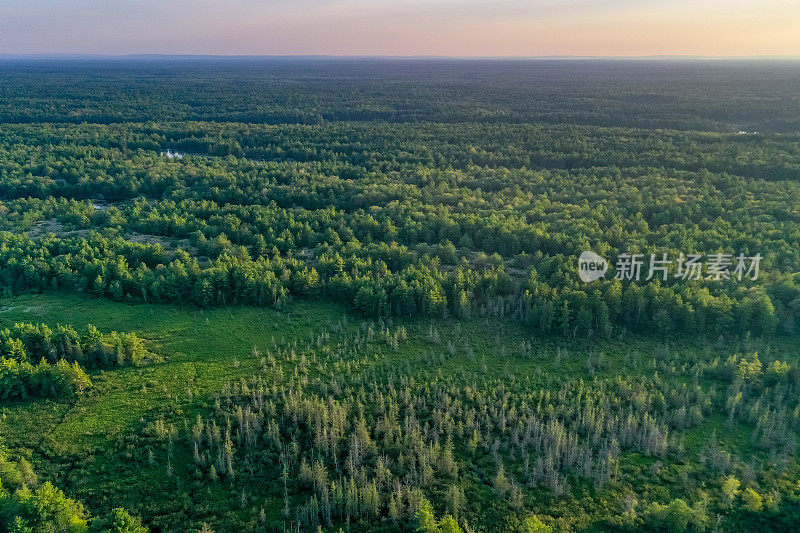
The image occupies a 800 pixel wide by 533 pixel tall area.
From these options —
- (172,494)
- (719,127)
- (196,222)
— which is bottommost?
(172,494)

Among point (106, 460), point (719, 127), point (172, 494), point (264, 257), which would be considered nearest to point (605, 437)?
point (172, 494)

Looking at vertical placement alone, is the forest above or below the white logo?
below

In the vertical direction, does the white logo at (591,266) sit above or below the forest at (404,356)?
above

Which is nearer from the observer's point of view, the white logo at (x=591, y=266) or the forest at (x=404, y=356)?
the forest at (x=404, y=356)

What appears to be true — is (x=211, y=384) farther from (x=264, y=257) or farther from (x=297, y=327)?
(x=264, y=257)
